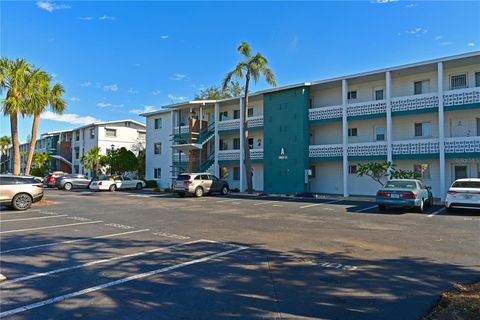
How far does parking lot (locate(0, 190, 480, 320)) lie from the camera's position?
4.60 metres

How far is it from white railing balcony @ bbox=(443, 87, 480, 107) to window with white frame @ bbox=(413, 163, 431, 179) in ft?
14.3

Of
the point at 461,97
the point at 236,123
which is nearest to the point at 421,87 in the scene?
the point at 461,97

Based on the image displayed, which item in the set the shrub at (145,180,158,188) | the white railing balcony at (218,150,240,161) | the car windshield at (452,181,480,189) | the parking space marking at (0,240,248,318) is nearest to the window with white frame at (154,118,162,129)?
the shrub at (145,180,158,188)

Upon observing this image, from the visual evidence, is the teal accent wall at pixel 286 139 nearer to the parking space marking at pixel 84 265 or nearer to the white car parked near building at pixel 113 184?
the white car parked near building at pixel 113 184

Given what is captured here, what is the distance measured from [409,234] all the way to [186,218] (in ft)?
25.0

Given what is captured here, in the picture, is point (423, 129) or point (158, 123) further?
point (158, 123)

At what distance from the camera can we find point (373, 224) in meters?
11.8

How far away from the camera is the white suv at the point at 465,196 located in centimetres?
1407

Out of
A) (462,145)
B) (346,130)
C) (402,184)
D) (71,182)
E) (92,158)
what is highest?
(346,130)

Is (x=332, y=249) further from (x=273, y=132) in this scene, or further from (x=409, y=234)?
(x=273, y=132)

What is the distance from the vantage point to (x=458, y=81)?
21.8 m

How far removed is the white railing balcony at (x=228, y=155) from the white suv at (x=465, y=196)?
705 inches

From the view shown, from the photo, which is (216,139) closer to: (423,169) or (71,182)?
(71,182)

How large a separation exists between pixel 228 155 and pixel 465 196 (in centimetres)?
1950
